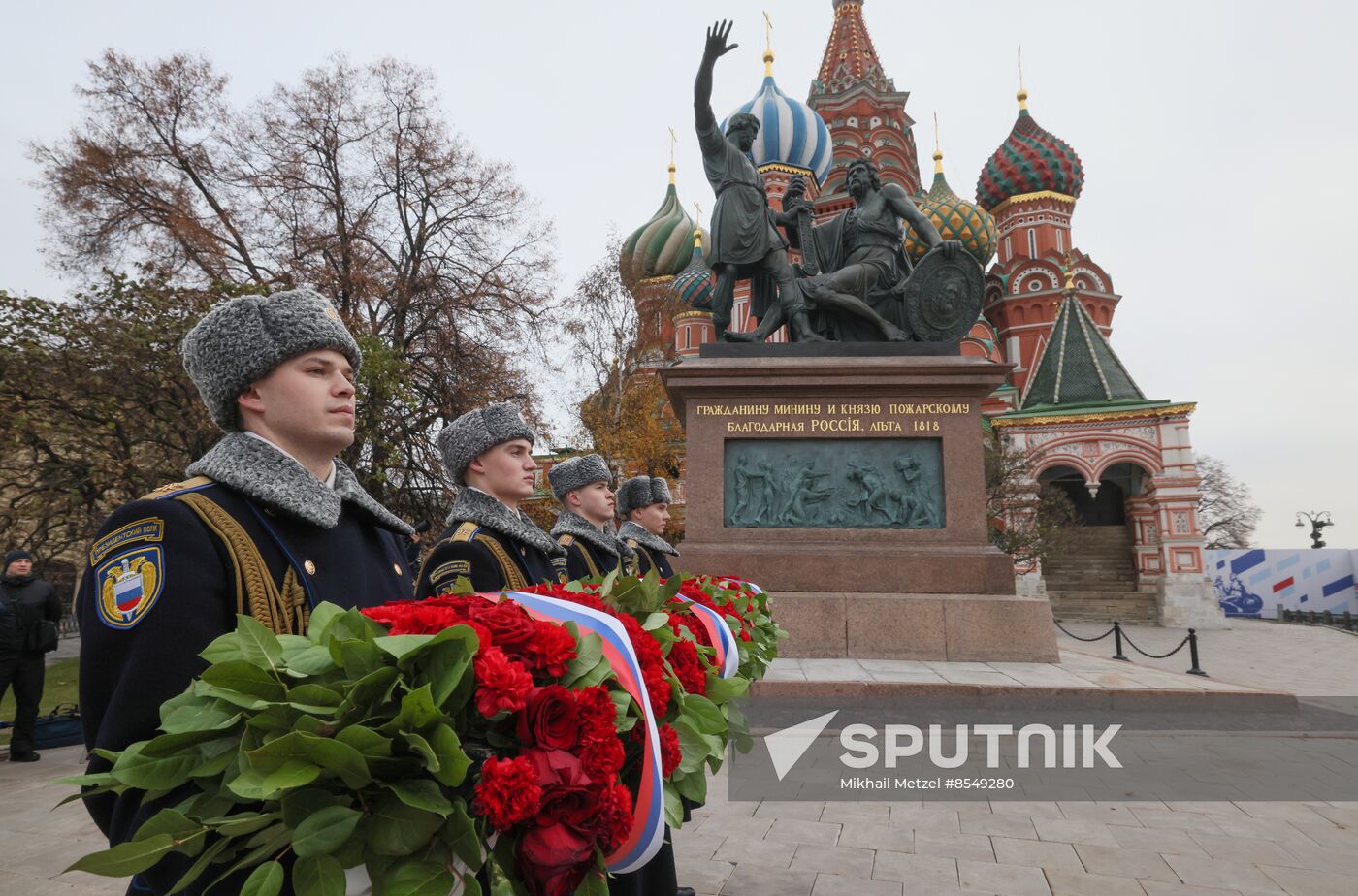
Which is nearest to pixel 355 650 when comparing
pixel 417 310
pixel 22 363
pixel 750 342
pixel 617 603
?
pixel 617 603

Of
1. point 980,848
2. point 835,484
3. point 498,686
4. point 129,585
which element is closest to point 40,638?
point 129,585

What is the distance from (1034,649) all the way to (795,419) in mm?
3668

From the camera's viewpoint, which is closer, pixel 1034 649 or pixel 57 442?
pixel 1034 649

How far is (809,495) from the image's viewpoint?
9.67m

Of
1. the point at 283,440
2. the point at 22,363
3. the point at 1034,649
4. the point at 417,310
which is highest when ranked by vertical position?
the point at 417,310

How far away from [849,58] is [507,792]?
156 ft

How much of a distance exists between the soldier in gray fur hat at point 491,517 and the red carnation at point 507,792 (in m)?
1.73

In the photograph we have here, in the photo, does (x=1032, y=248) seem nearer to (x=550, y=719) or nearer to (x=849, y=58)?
(x=849, y=58)

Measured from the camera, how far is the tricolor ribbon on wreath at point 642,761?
143cm

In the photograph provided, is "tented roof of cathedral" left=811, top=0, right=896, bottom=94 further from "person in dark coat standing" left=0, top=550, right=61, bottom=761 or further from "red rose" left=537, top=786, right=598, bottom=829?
"red rose" left=537, top=786, right=598, bottom=829

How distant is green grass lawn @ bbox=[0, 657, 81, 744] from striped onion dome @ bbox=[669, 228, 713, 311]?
21845 mm

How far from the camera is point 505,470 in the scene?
3.28 meters

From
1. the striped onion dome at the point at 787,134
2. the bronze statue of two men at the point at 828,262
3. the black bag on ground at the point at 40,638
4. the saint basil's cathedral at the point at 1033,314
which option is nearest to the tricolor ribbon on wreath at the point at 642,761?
the black bag on ground at the point at 40,638

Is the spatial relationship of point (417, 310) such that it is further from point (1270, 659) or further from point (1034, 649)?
point (1270, 659)
